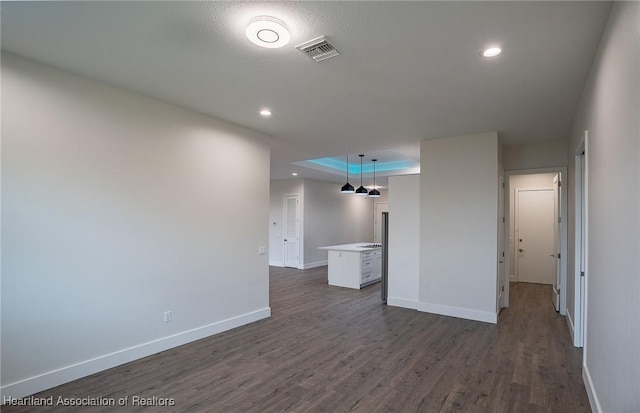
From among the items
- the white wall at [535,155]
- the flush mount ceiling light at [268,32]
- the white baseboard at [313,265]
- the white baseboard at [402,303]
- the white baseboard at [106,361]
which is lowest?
the white baseboard at [313,265]

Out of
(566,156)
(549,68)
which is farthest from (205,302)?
(566,156)

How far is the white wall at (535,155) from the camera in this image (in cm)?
525

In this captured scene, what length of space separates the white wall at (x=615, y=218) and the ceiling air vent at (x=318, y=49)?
1.72 m

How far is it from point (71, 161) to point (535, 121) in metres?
5.35

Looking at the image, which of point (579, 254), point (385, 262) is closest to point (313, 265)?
point (385, 262)

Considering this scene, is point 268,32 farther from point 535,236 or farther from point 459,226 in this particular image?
point 535,236

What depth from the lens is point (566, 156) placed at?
5.16m

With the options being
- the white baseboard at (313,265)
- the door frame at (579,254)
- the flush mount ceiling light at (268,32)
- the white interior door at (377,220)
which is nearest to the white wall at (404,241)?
the door frame at (579,254)

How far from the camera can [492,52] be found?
2.53m

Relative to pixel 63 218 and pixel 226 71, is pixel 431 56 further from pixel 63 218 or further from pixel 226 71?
pixel 63 218

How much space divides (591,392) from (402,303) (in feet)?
10.1

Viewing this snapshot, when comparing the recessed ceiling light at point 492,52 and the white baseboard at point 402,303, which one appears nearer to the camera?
the recessed ceiling light at point 492,52

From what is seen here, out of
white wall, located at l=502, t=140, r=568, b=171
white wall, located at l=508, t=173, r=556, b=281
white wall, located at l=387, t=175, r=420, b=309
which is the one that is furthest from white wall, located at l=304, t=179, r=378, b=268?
white wall, located at l=502, t=140, r=568, b=171

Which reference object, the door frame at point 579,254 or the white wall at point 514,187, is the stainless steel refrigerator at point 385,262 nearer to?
the door frame at point 579,254
